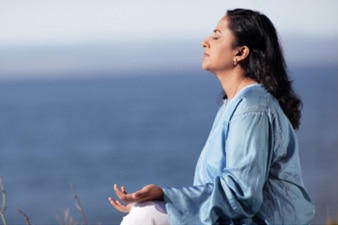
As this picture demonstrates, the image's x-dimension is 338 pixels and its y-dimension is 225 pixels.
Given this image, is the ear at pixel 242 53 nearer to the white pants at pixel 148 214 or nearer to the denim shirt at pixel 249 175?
the denim shirt at pixel 249 175

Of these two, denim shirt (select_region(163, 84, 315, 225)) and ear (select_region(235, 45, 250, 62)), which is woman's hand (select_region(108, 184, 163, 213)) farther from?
ear (select_region(235, 45, 250, 62))

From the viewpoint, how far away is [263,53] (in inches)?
129

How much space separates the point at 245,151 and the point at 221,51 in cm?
34

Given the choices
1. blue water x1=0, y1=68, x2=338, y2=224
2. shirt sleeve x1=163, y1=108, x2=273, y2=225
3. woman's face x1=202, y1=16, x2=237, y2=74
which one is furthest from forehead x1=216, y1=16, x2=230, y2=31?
blue water x1=0, y1=68, x2=338, y2=224

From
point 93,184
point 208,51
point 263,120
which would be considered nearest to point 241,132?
point 263,120

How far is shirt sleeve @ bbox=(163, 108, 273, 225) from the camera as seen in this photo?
10.2ft

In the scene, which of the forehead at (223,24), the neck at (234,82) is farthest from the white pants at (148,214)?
the forehead at (223,24)

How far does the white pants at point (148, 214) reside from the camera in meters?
3.13

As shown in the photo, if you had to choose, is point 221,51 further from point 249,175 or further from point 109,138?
point 109,138

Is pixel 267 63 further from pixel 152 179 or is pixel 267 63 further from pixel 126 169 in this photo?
pixel 126 169

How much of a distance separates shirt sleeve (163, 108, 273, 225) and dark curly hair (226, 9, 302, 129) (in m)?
0.14

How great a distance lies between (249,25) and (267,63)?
121 mm

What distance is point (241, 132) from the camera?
3.13 m

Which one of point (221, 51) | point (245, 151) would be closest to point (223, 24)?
point (221, 51)
